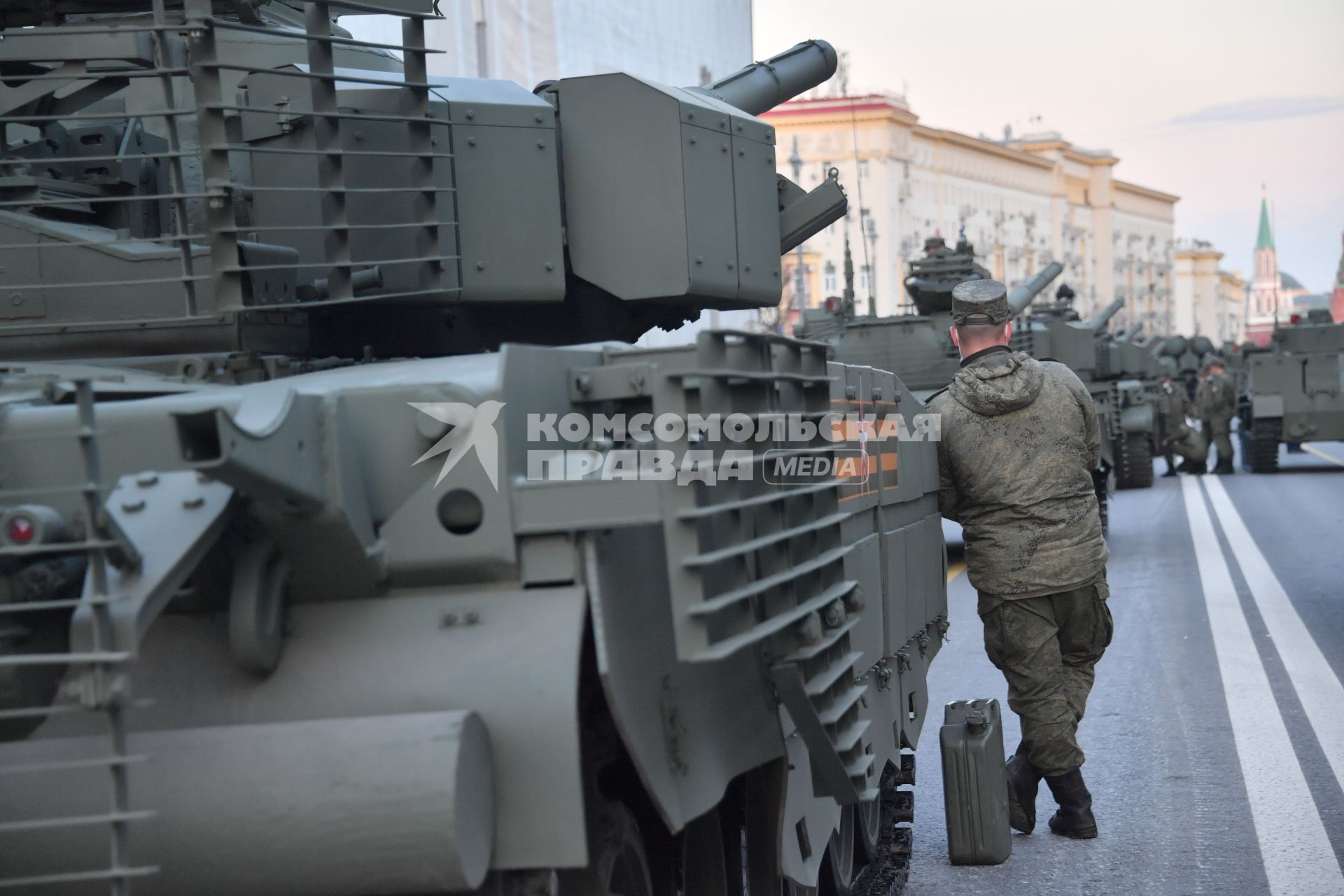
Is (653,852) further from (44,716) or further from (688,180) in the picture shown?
(688,180)

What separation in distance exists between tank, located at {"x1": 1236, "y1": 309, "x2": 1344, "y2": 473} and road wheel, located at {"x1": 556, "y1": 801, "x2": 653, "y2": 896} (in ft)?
75.5

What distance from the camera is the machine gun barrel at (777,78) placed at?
6.39 meters

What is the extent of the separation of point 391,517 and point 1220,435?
88.5 feet

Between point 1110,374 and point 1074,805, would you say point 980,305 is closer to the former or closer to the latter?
point 1074,805

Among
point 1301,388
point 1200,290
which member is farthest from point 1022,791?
point 1200,290

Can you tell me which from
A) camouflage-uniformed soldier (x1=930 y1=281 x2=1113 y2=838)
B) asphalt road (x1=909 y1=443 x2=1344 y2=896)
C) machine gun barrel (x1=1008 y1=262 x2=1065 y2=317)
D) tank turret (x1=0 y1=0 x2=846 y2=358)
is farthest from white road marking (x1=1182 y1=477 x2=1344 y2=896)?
machine gun barrel (x1=1008 y1=262 x2=1065 y2=317)

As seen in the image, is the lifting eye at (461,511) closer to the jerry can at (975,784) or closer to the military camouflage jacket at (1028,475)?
the jerry can at (975,784)

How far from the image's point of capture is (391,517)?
3332mm

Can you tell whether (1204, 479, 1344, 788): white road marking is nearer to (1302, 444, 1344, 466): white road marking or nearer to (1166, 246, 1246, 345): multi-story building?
(1302, 444, 1344, 466): white road marking

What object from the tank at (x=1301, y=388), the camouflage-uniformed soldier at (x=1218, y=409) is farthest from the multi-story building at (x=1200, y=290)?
the tank at (x=1301, y=388)

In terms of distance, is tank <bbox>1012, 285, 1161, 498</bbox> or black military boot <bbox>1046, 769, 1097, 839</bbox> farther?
tank <bbox>1012, 285, 1161, 498</bbox>

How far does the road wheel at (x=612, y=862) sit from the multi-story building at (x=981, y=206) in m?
36.7

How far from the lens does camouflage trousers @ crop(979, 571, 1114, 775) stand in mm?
5840

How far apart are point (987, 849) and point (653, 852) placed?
199 cm
